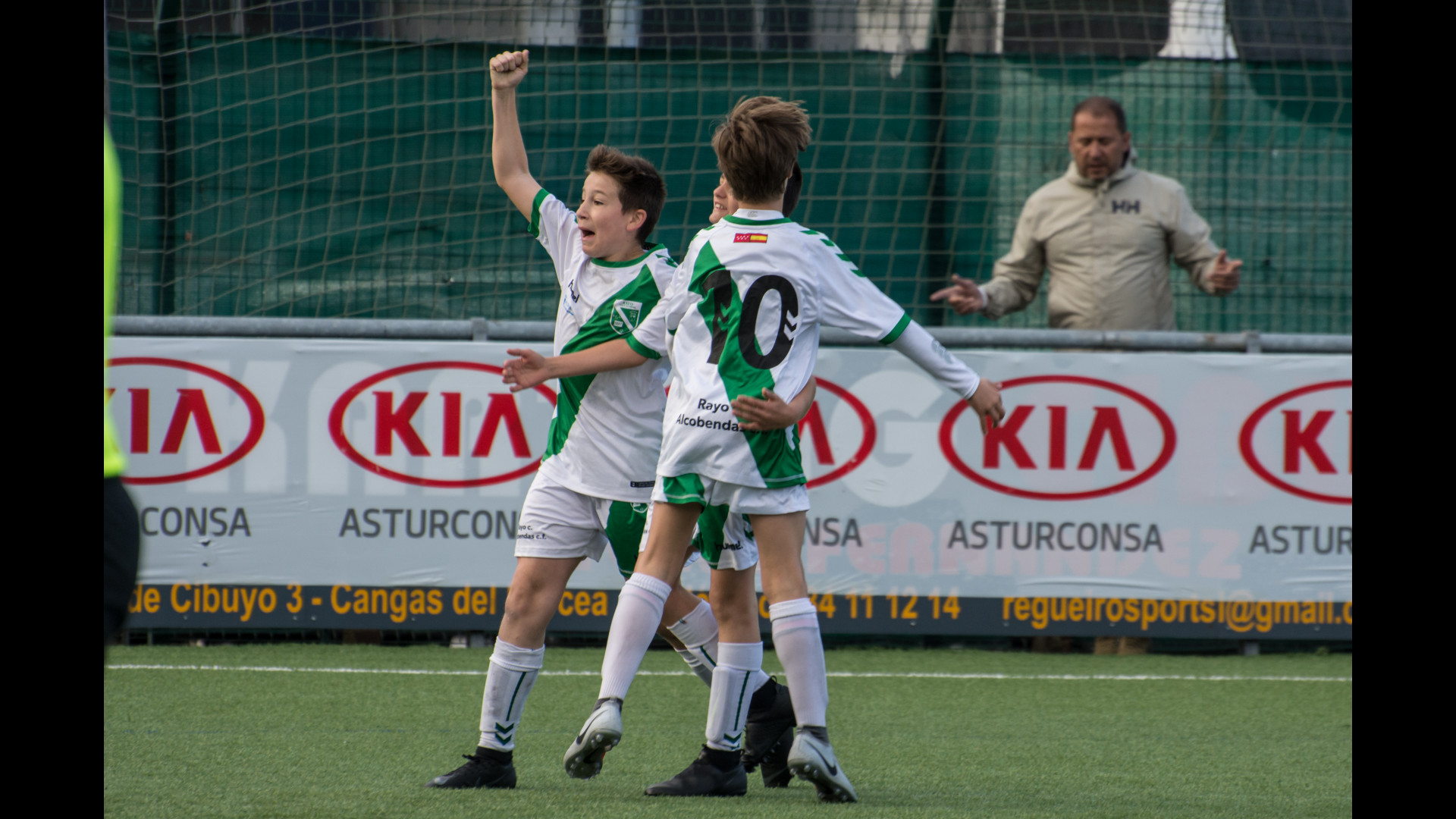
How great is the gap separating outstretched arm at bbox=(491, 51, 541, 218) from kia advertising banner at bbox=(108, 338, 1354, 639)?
2.49m

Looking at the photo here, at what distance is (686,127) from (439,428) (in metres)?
2.25

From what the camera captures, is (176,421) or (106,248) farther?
(176,421)

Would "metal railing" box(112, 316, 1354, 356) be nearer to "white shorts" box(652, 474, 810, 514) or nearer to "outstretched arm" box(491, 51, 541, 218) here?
"outstretched arm" box(491, 51, 541, 218)

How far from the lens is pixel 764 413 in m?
3.46

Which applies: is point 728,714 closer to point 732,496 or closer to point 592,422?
point 732,496

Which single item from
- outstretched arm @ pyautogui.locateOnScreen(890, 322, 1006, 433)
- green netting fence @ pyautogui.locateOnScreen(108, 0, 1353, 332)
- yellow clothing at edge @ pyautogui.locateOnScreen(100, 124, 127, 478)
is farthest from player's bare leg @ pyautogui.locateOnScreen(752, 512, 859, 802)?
green netting fence @ pyautogui.locateOnScreen(108, 0, 1353, 332)

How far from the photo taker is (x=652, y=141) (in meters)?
7.84

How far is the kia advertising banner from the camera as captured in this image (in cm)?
652

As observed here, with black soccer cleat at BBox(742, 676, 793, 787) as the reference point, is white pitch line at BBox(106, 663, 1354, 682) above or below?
below

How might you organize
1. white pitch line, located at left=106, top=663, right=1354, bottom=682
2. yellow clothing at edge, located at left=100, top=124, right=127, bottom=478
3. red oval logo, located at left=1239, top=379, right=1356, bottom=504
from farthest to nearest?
1. red oval logo, located at left=1239, top=379, right=1356, bottom=504
2. white pitch line, located at left=106, top=663, right=1354, bottom=682
3. yellow clothing at edge, located at left=100, top=124, right=127, bottom=478

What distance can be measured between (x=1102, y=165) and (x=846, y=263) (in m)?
3.73

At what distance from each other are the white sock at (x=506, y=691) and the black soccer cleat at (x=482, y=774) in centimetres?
2

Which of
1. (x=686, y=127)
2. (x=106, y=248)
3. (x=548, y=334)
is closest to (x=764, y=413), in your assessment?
(x=106, y=248)
